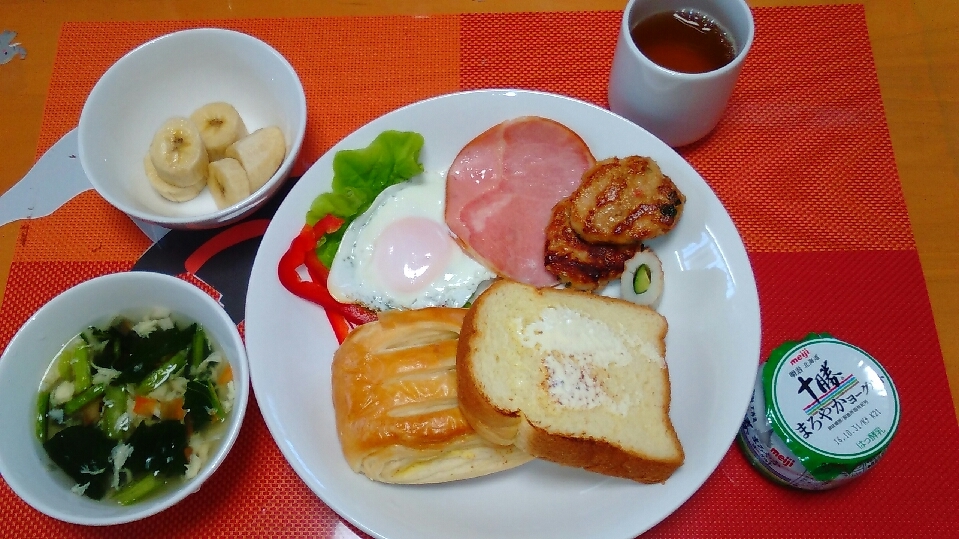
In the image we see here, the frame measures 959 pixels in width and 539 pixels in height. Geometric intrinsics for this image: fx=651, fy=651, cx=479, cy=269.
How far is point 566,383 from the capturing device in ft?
5.64

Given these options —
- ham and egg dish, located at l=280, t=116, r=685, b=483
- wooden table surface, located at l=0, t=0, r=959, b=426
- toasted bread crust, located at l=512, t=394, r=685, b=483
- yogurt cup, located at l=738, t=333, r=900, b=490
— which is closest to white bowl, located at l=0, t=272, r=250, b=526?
ham and egg dish, located at l=280, t=116, r=685, b=483

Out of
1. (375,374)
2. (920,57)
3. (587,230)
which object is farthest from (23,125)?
(920,57)

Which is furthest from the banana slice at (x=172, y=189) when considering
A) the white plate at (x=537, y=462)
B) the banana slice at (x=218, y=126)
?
the white plate at (x=537, y=462)

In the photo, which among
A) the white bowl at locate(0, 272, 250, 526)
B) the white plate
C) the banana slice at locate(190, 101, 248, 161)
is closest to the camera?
the white bowl at locate(0, 272, 250, 526)

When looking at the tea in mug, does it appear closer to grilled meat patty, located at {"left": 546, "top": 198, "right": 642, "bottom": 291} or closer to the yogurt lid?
grilled meat patty, located at {"left": 546, "top": 198, "right": 642, "bottom": 291}

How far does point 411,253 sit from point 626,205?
689 mm

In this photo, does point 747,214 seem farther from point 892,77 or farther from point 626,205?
point 892,77

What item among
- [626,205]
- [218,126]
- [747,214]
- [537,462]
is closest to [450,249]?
[626,205]

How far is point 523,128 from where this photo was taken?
2139 millimetres

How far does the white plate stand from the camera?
1741 mm

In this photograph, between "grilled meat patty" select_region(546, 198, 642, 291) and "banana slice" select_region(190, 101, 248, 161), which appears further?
"banana slice" select_region(190, 101, 248, 161)

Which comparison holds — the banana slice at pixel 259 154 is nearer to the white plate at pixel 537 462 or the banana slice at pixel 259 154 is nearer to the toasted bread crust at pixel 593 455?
the white plate at pixel 537 462

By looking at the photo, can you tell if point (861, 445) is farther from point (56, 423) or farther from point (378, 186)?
point (56, 423)

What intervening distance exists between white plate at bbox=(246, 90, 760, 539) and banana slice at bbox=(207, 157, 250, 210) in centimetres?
21
